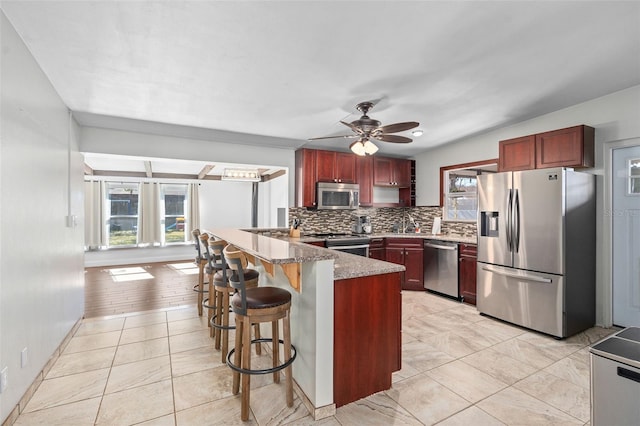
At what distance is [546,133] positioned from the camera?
3502 millimetres

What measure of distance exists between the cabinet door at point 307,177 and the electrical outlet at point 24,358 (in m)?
3.53

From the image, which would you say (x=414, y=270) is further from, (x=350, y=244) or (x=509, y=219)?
(x=509, y=219)

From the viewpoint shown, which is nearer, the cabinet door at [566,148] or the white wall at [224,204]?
the cabinet door at [566,148]

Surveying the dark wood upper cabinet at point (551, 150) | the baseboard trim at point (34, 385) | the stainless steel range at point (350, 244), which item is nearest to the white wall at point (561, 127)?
the dark wood upper cabinet at point (551, 150)

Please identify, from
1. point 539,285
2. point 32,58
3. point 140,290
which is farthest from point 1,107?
point 539,285

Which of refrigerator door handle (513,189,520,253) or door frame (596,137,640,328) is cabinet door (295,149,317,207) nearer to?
refrigerator door handle (513,189,520,253)

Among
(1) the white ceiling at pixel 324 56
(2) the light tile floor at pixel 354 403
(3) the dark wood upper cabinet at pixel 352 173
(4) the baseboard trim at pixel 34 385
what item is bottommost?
(2) the light tile floor at pixel 354 403

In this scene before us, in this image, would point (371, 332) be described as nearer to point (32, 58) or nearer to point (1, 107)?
point (1, 107)

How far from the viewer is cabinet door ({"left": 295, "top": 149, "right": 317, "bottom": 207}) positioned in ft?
16.1

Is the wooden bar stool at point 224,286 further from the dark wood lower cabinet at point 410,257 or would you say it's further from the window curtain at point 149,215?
the window curtain at point 149,215

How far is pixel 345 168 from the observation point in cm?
521

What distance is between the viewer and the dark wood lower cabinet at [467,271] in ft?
13.7

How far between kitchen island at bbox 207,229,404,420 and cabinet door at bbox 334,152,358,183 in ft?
10.0

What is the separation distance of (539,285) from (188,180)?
7.95 metres
